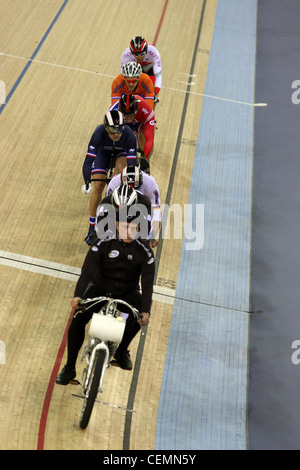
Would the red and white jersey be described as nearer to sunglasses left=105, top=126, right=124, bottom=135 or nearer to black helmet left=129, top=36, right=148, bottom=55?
black helmet left=129, top=36, right=148, bottom=55

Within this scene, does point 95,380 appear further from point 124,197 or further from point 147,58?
point 147,58

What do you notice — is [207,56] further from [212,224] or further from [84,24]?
[212,224]

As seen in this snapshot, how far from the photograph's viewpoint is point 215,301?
5.10 meters

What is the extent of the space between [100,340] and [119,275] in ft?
1.51

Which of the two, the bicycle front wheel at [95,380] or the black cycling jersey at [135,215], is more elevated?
the black cycling jersey at [135,215]

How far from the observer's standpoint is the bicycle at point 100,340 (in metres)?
3.34

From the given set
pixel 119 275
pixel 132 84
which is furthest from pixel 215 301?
pixel 132 84

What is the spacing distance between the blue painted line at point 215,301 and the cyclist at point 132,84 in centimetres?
119

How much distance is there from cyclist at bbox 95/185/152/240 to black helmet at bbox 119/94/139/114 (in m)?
1.17

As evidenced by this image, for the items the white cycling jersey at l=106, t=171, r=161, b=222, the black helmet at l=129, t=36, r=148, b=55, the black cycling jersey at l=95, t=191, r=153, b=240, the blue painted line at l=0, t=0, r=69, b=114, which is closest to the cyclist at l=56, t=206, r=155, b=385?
the black cycling jersey at l=95, t=191, r=153, b=240

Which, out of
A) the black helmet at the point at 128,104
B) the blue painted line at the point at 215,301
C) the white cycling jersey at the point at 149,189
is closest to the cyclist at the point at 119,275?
the blue painted line at the point at 215,301

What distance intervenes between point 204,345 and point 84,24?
659cm

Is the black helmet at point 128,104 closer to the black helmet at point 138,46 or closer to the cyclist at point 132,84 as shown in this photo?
the cyclist at point 132,84

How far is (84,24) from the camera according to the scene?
9.14m
